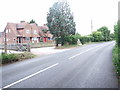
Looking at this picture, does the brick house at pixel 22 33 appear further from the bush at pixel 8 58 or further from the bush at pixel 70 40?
the bush at pixel 8 58

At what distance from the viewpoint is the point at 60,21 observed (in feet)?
116

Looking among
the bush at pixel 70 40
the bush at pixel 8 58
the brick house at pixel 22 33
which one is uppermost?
the brick house at pixel 22 33

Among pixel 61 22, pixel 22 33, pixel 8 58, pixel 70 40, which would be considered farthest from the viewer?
pixel 22 33

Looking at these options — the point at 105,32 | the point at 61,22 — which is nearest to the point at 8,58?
the point at 61,22

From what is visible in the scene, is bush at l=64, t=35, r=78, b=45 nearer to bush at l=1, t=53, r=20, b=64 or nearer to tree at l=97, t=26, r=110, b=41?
bush at l=1, t=53, r=20, b=64

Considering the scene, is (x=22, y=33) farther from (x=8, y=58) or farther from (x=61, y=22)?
(x=8, y=58)

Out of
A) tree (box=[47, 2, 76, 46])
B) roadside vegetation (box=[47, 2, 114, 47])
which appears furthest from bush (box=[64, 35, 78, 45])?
tree (box=[47, 2, 76, 46])

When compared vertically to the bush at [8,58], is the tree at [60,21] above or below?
above

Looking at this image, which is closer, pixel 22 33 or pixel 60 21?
pixel 60 21

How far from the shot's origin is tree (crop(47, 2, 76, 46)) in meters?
35.7

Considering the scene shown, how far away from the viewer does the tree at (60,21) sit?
1406 inches

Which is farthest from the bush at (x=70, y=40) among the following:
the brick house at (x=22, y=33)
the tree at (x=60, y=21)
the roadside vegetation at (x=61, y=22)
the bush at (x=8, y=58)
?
the bush at (x=8, y=58)

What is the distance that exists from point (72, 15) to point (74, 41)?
6.64 m

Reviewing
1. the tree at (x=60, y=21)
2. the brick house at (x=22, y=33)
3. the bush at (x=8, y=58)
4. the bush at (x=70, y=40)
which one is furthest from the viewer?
the brick house at (x=22, y=33)
